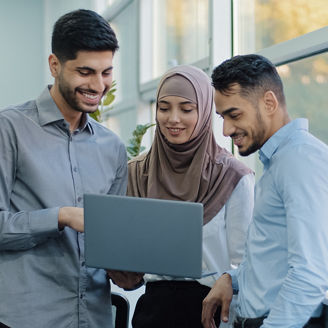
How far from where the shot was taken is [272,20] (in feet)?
8.31

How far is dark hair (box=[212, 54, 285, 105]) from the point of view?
1287 mm

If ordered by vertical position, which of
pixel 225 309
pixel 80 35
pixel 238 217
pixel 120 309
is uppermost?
pixel 80 35

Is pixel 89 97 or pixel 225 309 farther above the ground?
pixel 89 97

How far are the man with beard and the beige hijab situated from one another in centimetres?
34

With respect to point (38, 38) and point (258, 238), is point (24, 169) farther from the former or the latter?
point (38, 38)

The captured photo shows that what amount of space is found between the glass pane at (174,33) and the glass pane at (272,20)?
631mm

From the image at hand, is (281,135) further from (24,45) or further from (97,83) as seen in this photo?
(24,45)

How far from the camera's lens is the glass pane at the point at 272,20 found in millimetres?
2174

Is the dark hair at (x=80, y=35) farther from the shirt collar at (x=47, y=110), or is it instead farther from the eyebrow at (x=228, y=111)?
the eyebrow at (x=228, y=111)

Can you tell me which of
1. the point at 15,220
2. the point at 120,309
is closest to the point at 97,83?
the point at 15,220

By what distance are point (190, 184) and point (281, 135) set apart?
0.57m

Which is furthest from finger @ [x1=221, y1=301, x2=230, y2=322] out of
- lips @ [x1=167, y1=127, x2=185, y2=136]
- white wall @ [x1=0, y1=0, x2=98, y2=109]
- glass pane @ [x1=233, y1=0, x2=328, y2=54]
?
white wall @ [x1=0, y1=0, x2=98, y2=109]

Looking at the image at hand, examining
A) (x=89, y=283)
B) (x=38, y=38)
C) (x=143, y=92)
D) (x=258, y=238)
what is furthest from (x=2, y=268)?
(x=38, y=38)

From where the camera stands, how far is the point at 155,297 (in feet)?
5.26
